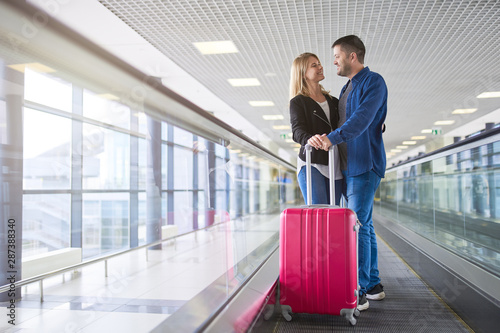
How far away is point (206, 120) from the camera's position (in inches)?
65.1

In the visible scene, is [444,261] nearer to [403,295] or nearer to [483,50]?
[403,295]

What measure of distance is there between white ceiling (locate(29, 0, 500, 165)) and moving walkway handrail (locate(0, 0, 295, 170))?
175 inches

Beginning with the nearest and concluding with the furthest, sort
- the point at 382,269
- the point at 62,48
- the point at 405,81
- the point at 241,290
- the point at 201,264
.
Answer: the point at 62,48, the point at 241,290, the point at 382,269, the point at 201,264, the point at 405,81

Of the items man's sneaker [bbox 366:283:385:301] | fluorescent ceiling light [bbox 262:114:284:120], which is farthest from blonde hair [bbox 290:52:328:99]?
fluorescent ceiling light [bbox 262:114:284:120]

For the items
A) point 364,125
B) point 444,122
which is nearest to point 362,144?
point 364,125

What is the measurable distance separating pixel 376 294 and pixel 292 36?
202 inches

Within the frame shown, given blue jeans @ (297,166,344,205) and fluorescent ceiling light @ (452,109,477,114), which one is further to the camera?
fluorescent ceiling light @ (452,109,477,114)

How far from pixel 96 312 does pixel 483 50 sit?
25.5 ft

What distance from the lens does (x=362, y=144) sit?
2.40 metres

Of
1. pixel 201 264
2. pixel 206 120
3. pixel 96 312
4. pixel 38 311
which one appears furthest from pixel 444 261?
pixel 201 264

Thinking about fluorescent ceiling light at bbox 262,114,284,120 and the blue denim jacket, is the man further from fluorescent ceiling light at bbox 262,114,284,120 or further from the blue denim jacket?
fluorescent ceiling light at bbox 262,114,284,120

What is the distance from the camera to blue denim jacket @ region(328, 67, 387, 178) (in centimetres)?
222

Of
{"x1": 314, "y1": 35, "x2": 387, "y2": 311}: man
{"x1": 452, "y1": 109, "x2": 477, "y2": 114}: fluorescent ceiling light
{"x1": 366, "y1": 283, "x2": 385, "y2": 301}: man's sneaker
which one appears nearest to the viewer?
{"x1": 314, "y1": 35, "x2": 387, "y2": 311}: man

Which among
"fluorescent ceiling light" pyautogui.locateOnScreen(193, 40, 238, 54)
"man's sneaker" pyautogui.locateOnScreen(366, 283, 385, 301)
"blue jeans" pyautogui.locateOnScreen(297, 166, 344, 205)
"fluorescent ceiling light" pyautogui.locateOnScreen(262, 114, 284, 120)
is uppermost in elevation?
"fluorescent ceiling light" pyautogui.locateOnScreen(262, 114, 284, 120)
